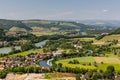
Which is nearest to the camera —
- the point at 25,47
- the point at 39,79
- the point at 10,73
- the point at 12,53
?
the point at 39,79

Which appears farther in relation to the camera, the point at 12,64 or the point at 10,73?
the point at 12,64

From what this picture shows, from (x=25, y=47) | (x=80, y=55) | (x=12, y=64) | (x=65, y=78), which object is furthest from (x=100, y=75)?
(x=25, y=47)

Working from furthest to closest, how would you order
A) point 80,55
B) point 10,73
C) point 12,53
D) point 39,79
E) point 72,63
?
point 12,53 → point 80,55 → point 72,63 → point 10,73 → point 39,79

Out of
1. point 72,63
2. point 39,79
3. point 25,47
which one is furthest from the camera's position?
point 25,47

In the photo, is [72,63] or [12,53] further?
[12,53]

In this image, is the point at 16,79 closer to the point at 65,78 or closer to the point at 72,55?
the point at 65,78

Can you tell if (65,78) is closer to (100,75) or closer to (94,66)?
(100,75)

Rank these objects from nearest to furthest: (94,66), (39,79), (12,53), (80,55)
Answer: (39,79)
(94,66)
(80,55)
(12,53)

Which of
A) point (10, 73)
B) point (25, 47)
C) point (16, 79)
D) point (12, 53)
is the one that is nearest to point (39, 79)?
point (16, 79)
